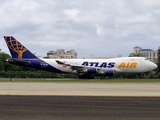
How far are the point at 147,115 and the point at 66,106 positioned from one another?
3683 mm

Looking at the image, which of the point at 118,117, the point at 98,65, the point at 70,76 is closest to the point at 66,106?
the point at 118,117

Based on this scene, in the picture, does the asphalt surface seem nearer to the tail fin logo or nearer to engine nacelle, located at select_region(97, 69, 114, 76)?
engine nacelle, located at select_region(97, 69, 114, 76)

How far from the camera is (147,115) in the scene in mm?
12477

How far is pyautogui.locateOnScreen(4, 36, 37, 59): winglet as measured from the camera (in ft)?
170

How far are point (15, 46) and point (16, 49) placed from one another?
0.57 metres

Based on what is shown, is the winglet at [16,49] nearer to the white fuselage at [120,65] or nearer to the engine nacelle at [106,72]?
the white fuselage at [120,65]

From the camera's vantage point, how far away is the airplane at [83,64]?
165 feet

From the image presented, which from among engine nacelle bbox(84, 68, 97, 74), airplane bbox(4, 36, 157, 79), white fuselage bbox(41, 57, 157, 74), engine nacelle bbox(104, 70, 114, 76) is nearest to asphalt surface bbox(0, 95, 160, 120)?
engine nacelle bbox(84, 68, 97, 74)

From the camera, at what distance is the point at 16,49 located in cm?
5175

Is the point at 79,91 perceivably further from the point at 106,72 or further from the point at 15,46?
the point at 15,46

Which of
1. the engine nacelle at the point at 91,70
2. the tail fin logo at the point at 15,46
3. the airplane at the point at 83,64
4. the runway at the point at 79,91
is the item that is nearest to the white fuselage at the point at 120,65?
the airplane at the point at 83,64

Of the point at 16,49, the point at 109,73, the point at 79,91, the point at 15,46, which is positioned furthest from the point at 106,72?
the point at 79,91

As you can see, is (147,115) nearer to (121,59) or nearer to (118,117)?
(118,117)

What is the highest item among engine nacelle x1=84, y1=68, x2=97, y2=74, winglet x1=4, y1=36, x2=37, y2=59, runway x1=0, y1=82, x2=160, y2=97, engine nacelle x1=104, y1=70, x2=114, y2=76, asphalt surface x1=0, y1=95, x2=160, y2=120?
winglet x1=4, y1=36, x2=37, y2=59
